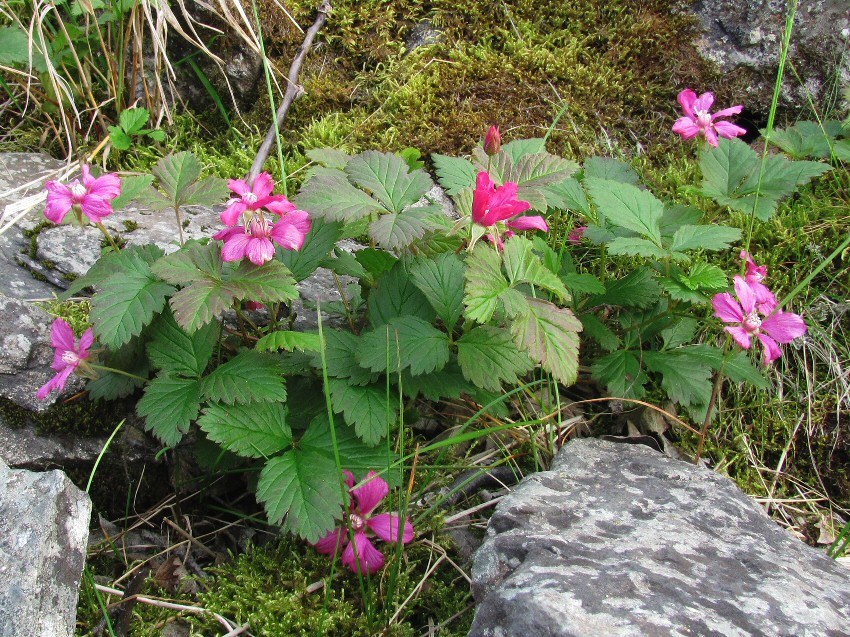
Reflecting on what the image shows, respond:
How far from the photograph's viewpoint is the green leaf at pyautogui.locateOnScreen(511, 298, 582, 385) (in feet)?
5.47

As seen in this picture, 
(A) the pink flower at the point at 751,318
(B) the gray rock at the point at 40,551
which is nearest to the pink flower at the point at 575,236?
(A) the pink flower at the point at 751,318

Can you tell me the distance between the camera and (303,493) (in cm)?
172

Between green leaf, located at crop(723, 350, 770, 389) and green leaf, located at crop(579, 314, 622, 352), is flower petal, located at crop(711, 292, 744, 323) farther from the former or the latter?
green leaf, located at crop(579, 314, 622, 352)

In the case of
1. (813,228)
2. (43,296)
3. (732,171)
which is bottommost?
(43,296)

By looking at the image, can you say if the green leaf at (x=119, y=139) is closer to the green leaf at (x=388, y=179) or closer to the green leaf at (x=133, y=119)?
the green leaf at (x=133, y=119)

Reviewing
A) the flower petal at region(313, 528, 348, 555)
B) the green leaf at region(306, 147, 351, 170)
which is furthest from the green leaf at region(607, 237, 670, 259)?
the flower petal at region(313, 528, 348, 555)

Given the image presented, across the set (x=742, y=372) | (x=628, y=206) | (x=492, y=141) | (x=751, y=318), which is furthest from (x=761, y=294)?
(x=492, y=141)

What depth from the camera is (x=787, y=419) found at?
99.5 inches

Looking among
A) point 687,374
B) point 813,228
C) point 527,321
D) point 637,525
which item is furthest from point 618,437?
point 813,228

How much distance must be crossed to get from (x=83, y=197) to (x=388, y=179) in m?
0.83

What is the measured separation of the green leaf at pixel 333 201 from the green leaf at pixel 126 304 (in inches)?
17.0

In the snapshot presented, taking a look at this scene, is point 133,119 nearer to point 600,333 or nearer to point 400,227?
point 400,227

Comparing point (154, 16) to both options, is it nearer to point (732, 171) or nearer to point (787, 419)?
point (732, 171)

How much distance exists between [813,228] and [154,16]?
3152 mm
